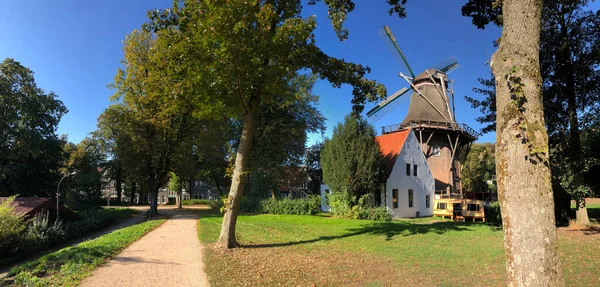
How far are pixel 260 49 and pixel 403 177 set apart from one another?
20.5 meters

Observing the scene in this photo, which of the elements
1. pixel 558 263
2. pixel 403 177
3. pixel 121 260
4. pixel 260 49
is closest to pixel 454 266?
pixel 558 263

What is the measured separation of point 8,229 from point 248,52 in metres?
13.9

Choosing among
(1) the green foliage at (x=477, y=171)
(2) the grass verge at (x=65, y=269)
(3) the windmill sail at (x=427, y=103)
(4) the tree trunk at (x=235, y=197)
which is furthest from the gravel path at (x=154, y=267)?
(1) the green foliage at (x=477, y=171)

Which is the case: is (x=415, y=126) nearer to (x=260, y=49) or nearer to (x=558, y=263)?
(x=260, y=49)

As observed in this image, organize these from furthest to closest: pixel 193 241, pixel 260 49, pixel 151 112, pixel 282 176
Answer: pixel 282 176
pixel 151 112
pixel 193 241
pixel 260 49

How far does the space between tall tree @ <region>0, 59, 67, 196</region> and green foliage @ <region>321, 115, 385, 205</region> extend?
27875 mm

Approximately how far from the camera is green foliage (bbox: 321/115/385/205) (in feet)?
77.9

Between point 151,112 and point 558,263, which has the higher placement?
point 151,112

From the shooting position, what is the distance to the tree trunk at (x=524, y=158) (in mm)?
3418

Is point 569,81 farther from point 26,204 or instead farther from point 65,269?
point 26,204

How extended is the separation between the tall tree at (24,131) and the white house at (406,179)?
3165 centimetres

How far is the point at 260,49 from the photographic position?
1027 centimetres

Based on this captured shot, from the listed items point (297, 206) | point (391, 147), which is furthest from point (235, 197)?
point (391, 147)

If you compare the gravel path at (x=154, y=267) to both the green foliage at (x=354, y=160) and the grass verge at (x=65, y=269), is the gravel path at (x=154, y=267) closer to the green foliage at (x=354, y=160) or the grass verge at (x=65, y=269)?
→ the grass verge at (x=65, y=269)
